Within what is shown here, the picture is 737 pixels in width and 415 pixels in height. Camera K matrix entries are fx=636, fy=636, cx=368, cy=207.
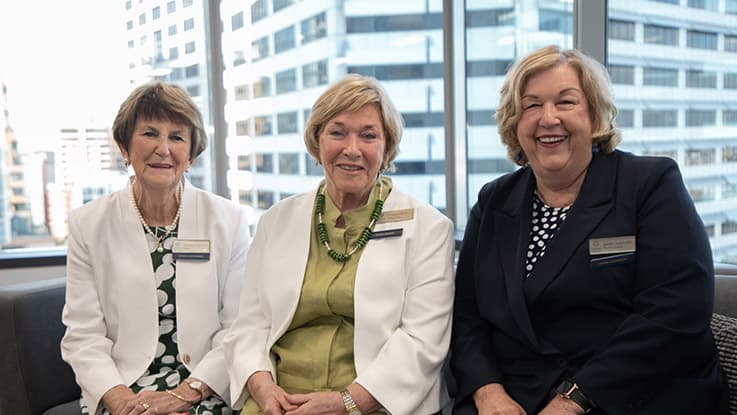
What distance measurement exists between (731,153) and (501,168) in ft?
4.76

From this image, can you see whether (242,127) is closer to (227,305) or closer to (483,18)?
(483,18)

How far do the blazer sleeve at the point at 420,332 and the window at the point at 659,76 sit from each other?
1352mm

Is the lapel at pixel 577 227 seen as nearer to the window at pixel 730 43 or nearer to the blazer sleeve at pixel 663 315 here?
the blazer sleeve at pixel 663 315

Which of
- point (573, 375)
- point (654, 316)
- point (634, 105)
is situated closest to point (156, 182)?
point (573, 375)

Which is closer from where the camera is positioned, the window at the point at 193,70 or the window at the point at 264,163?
the window at the point at 193,70

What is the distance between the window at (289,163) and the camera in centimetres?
420

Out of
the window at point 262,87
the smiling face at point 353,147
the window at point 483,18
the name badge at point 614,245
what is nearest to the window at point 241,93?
the window at point 262,87

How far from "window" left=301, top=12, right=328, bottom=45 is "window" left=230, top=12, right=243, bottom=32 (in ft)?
1.30

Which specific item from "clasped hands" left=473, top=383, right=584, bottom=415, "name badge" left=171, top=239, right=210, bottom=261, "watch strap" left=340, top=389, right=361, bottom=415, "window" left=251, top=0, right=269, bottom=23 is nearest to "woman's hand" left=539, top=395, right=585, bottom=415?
"clasped hands" left=473, top=383, right=584, bottom=415

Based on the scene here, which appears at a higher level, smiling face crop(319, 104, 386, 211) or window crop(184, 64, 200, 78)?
window crop(184, 64, 200, 78)

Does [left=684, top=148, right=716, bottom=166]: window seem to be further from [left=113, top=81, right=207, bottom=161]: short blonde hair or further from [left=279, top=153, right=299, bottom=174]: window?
[left=279, top=153, right=299, bottom=174]: window

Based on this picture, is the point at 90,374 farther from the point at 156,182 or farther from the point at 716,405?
the point at 716,405

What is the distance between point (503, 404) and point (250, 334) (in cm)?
83

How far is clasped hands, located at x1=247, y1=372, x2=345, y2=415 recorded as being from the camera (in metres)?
1.81
